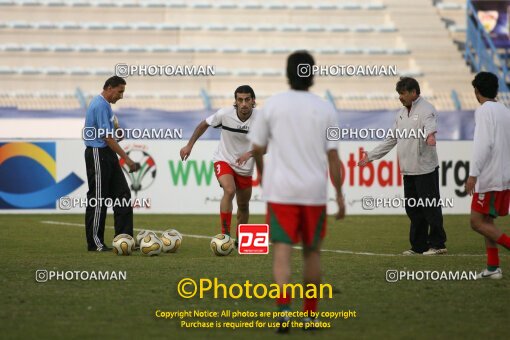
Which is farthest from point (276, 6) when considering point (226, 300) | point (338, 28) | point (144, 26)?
point (226, 300)

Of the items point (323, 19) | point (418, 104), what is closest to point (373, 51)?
point (323, 19)

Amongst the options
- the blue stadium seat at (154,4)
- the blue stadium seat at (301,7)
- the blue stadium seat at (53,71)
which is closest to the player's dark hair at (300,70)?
the blue stadium seat at (53,71)

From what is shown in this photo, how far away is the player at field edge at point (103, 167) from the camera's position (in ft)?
46.0

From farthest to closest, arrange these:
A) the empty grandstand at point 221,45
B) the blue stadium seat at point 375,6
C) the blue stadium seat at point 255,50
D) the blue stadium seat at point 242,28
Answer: the blue stadium seat at point 375,6 → the blue stadium seat at point 242,28 → the blue stadium seat at point 255,50 → the empty grandstand at point 221,45

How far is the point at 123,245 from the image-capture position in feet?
44.9

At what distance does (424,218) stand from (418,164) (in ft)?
2.32

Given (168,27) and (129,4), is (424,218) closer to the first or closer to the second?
(168,27)

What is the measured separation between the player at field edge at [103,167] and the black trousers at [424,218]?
3.57 m

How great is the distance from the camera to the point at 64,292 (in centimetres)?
1027

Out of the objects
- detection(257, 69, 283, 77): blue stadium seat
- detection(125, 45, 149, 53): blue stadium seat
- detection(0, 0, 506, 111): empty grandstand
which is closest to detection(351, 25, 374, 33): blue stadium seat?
detection(0, 0, 506, 111): empty grandstand

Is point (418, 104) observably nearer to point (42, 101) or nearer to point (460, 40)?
point (42, 101)

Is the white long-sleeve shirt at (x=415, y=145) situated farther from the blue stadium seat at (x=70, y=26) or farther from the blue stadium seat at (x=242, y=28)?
the blue stadium seat at (x=70, y=26)

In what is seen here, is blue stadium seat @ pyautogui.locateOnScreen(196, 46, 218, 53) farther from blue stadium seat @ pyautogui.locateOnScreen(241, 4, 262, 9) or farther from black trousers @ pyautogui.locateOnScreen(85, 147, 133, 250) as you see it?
black trousers @ pyautogui.locateOnScreen(85, 147, 133, 250)

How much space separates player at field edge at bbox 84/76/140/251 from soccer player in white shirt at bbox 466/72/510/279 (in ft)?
15.7
